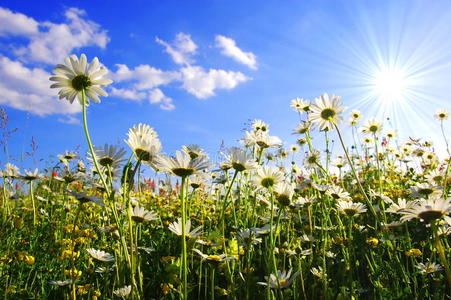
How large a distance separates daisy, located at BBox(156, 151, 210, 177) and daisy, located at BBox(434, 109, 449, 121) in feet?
17.1

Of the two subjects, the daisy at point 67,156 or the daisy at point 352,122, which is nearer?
the daisy at point 67,156

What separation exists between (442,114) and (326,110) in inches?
145

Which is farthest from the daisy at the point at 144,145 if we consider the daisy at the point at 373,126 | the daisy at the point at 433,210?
the daisy at the point at 373,126

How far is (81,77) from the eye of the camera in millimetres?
1706

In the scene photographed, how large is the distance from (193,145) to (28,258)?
50.1 inches

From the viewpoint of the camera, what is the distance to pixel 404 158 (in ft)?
20.6

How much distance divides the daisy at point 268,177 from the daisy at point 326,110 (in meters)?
0.96

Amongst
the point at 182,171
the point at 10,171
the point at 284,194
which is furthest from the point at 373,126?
Result: the point at 10,171

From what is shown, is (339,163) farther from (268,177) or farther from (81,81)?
(81,81)

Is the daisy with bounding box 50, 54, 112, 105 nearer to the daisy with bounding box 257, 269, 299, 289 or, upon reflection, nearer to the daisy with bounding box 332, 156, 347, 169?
the daisy with bounding box 257, 269, 299, 289

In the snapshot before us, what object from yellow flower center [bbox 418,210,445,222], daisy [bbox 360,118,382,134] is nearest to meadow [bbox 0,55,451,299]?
yellow flower center [bbox 418,210,445,222]

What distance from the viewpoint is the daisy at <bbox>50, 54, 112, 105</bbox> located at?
168 centimetres

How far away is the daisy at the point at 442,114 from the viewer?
17.9ft

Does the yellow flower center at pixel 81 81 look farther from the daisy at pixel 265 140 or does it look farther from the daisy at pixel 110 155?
the daisy at pixel 265 140
